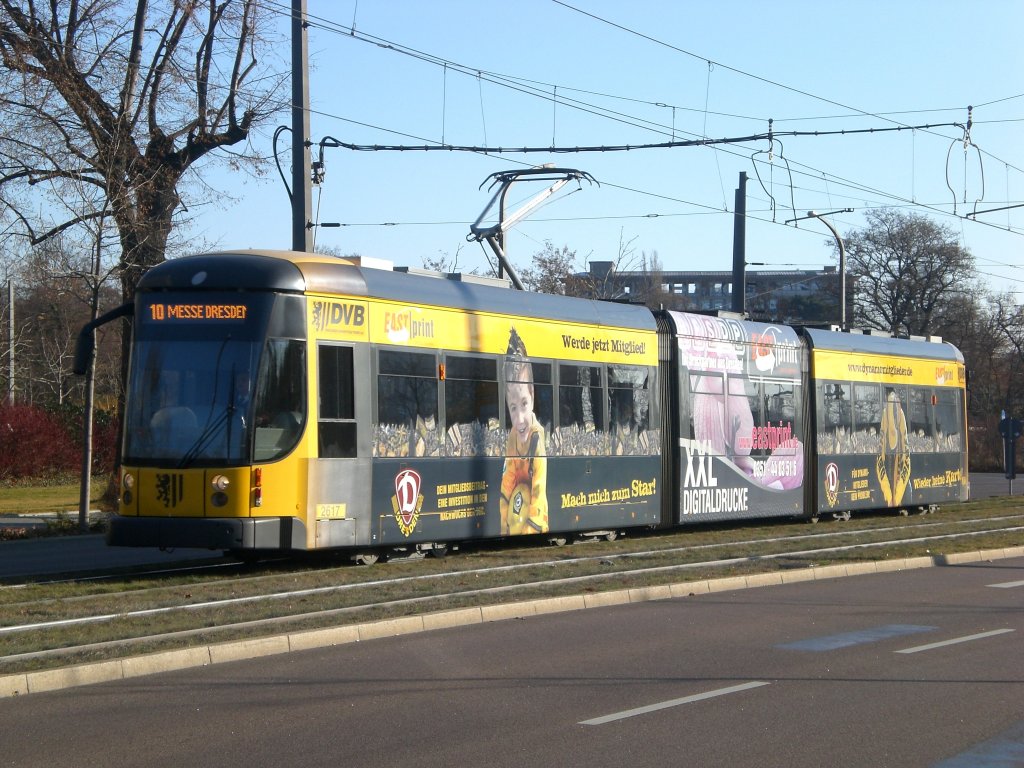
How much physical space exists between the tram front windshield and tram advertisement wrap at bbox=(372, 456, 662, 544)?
1.65 metres

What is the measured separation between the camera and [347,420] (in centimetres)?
1481

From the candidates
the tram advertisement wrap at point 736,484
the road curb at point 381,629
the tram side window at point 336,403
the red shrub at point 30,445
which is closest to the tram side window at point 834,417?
the tram advertisement wrap at point 736,484

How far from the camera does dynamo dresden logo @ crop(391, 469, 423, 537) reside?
15438mm

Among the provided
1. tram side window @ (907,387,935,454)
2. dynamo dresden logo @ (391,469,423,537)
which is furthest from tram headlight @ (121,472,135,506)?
tram side window @ (907,387,935,454)

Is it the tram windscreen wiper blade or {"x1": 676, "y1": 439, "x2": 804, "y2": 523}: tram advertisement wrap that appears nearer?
the tram windscreen wiper blade

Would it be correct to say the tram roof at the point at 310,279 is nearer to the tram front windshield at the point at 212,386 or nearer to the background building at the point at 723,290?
the tram front windshield at the point at 212,386

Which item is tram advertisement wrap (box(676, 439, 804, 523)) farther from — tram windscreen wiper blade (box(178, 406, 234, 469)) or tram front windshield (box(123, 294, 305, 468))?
tram windscreen wiper blade (box(178, 406, 234, 469))

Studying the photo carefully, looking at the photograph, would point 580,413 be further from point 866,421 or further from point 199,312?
point 866,421

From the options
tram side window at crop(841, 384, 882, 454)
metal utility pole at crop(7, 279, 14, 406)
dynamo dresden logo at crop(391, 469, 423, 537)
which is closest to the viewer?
dynamo dresden logo at crop(391, 469, 423, 537)

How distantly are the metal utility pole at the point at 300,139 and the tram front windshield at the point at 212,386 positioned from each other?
6127 mm

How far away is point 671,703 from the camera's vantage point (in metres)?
7.97

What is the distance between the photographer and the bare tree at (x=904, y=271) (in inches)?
2483

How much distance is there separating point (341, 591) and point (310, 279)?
11.9 feet

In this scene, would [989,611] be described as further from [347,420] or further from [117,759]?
[117,759]
